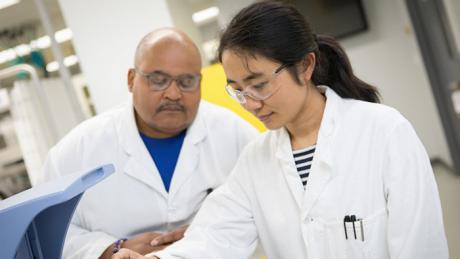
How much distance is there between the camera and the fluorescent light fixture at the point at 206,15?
269 inches

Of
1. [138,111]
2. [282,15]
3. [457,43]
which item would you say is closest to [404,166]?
[282,15]

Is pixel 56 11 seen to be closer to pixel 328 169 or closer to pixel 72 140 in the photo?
pixel 72 140

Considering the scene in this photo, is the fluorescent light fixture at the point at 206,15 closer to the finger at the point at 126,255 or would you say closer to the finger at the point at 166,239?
the finger at the point at 166,239

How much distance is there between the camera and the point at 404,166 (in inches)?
42.6

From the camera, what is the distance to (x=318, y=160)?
1198 millimetres

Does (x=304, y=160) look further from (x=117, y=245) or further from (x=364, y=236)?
(x=117, y=245)

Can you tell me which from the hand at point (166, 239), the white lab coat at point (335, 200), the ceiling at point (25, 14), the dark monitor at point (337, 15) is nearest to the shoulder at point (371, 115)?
the white lab coat at point (335, 200)

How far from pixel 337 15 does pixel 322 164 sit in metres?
3.91

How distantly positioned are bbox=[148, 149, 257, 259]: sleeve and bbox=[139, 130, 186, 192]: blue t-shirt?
0.25 m

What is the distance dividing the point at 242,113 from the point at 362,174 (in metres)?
0.98

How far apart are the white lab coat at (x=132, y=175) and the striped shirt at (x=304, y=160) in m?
0.42

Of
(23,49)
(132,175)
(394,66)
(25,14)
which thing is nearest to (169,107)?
(132,175)

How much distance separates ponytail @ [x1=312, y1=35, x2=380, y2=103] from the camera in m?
1.31

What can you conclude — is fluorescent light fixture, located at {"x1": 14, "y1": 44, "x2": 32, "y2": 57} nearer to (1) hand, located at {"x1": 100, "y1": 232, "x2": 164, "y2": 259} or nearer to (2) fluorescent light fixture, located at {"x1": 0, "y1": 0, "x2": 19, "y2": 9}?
(2) fluorescent light fixture, located at {"x1": 0, "y1": 0, "x2": 19, "y2": 9}
